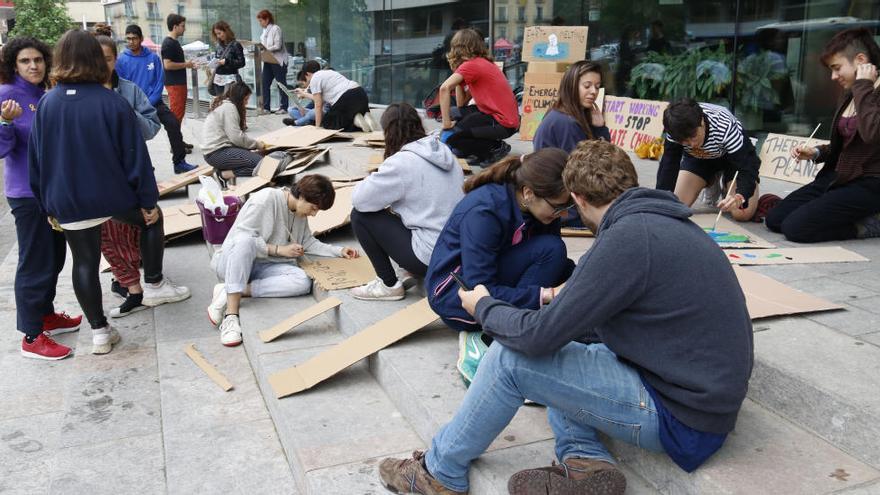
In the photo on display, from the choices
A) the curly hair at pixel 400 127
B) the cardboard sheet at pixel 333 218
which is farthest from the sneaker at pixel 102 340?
the curly hair at pixel 400 127

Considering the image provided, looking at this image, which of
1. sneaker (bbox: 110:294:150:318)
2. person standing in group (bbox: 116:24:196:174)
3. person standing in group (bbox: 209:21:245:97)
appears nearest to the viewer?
sneaker (bbox: 110:294:150:318)

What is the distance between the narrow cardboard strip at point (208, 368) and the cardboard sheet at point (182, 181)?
10.8 feet

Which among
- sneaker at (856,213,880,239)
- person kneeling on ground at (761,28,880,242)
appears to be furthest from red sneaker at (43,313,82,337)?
sneaker at (856,213,880,239)

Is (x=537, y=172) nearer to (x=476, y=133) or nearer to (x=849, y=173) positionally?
(x=849, y=173)

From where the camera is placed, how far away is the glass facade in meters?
6.77

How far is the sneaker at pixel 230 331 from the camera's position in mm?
4156

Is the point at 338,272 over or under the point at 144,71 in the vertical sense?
under

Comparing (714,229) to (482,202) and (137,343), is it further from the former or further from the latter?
(137,343)

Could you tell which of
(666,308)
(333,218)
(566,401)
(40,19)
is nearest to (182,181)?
(333,218)

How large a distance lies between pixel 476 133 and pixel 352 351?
3490 millimetres

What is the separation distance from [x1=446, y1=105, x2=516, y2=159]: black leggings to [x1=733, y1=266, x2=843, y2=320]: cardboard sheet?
3.38 metres

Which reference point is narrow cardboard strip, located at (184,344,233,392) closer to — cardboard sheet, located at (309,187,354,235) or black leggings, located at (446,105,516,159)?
cardboard sheet, located at (309,187,354,235)

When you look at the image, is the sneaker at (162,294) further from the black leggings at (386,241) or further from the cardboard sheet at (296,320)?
the black leggings at (386,241)

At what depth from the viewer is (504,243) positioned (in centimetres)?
298
